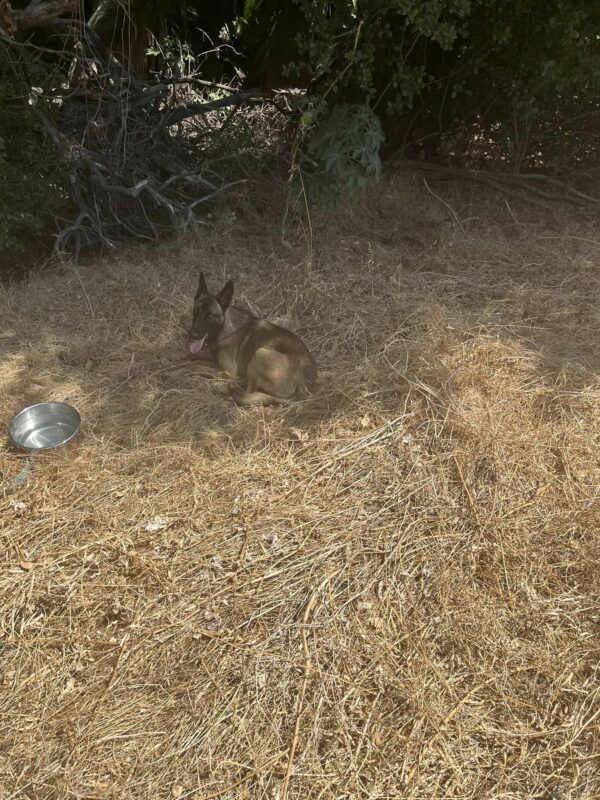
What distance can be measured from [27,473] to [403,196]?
20.4ft

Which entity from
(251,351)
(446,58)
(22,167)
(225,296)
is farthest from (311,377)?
(446,58)

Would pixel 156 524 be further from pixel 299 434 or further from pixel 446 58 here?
pixel 446 58

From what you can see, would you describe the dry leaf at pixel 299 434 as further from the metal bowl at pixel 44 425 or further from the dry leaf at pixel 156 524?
the metal bowl at pixel 44 425

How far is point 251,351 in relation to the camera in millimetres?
4898

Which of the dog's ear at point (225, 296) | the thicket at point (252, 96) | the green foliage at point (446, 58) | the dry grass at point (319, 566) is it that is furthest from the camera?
the thicket at point (252, 96)

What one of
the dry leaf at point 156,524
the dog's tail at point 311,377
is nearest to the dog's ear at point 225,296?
the dog's tail at point 311,377

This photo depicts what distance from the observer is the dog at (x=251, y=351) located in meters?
4.70

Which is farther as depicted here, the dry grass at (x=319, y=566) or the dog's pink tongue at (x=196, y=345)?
the dog's pink tongue at (x=196, y=345)

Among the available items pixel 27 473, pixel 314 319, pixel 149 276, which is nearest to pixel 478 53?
pixel 314 319

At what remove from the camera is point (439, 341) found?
5.26 meters

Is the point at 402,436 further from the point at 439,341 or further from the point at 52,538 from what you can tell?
the point at 52,538

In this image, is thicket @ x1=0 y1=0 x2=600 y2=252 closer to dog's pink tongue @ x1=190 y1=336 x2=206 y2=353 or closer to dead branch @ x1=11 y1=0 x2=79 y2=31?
→ dead branch @ x1=11 y1=0 x2=79 y2=31

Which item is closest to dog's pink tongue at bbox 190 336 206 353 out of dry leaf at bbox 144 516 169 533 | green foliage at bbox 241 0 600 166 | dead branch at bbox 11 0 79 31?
dry leaf at bbox 144 516 169 533

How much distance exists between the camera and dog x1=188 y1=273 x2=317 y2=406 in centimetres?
470
